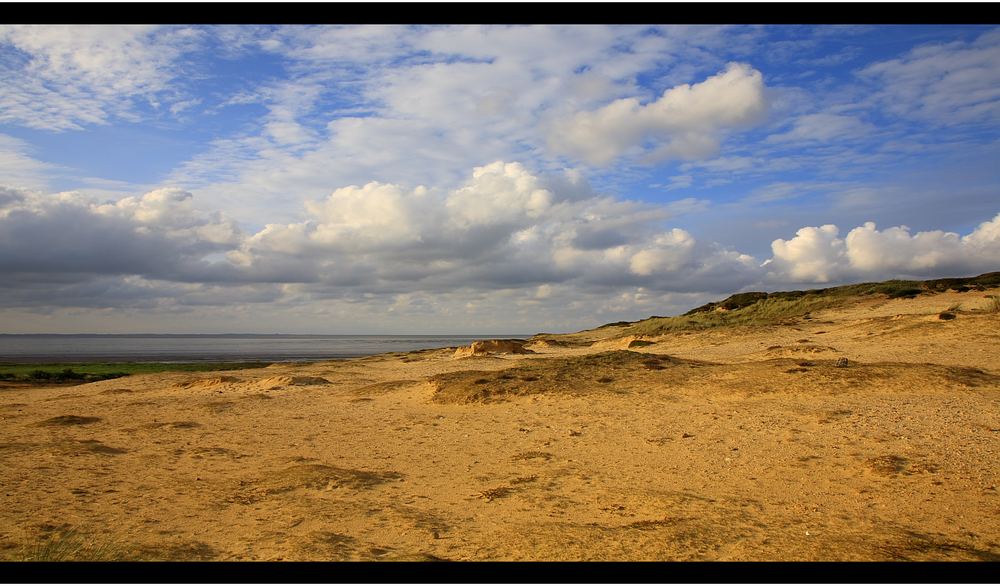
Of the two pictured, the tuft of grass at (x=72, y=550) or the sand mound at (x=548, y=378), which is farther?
the sand mound at (x=548, y=378)

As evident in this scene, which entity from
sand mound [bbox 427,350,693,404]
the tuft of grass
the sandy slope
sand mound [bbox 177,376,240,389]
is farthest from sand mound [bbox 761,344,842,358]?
sand mound [bbox 177,376,240,389]

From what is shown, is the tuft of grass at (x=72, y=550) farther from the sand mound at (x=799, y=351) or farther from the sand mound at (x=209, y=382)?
the sand mound at (x=799, y=351)

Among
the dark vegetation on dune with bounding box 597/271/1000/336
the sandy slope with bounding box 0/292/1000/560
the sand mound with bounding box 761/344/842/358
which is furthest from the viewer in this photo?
the dark vegetation on dune with bounding box 597/271/1000/336

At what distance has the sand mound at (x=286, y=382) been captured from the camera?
23794 millimetres

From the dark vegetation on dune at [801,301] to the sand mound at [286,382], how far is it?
28.9m

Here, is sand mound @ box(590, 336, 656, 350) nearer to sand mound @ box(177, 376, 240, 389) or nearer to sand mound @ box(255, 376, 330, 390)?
sand mound @ box(255, 376, 330, 390)

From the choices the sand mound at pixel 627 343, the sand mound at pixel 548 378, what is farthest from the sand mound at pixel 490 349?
the sand mound at pixel 548 378

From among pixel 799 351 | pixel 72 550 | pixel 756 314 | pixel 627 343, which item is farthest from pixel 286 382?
pixel 756 314

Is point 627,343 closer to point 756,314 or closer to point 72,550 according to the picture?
point 756,314

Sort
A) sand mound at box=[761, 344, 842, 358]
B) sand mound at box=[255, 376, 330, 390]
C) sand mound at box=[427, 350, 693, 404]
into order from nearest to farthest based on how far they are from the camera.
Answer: sand mound at box=[427, 350, 693, 404] → sand mound at box=[761, 344, 842, 358] → sand mound at box=[255, 376, 330, 390]

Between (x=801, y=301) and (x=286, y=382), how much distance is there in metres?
43.2

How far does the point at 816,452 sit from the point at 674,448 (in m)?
2.41

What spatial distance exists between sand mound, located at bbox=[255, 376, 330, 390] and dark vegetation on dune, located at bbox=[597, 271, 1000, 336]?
28928 millimetres

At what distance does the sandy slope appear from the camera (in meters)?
6.69
